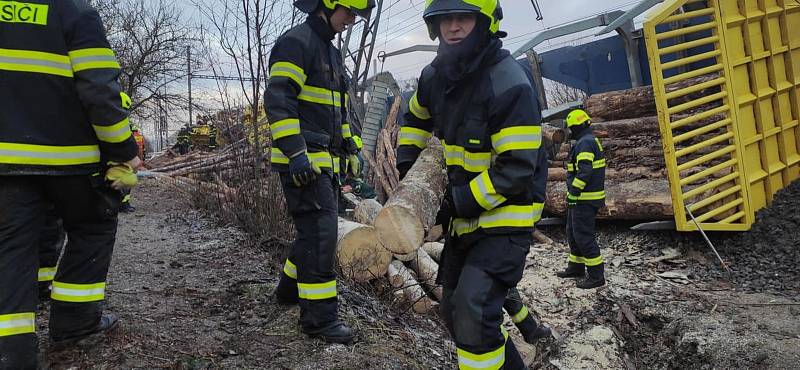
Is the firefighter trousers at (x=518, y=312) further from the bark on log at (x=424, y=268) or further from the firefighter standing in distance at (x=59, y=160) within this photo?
the firefighter standing in distance at (x=59, y=160)

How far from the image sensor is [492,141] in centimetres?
236

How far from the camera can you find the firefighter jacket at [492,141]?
2.27m

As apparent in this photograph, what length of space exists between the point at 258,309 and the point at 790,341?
12.6 ft

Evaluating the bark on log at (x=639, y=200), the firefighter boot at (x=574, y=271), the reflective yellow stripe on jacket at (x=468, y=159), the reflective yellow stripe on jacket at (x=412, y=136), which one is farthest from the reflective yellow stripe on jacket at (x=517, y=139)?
the bark on log at (x=639, y=200)

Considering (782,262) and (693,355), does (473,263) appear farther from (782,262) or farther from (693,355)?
(782,262)

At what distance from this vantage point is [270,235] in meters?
5.27

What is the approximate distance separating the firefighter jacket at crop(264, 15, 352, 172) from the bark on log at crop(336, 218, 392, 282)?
1.35 metres

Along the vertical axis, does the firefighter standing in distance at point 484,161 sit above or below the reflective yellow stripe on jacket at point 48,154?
below

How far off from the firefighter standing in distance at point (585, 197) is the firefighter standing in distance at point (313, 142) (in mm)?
3616

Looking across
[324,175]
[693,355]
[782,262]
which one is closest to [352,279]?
[324,175]

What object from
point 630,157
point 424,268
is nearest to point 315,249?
point 424,268

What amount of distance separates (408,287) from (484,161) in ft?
6.85

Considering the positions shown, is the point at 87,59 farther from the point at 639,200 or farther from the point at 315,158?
the point at 639,200

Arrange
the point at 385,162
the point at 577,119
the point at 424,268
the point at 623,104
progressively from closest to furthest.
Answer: the point at 424,268 < the point at 577,119 < the point at 623,104 < the point at 385,162
